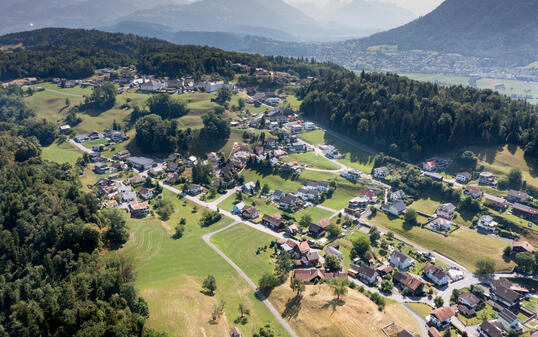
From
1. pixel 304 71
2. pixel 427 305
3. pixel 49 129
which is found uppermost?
pixel 304 71

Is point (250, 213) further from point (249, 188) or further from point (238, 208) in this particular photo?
point (249, 188)

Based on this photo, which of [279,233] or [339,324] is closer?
[339,324]

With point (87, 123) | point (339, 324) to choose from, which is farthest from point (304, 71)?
point (339, 324)

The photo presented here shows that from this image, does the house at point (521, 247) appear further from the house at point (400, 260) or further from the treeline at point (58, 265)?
the treeline at point (58, 265)

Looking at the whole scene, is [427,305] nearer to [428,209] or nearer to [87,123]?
[428,209]

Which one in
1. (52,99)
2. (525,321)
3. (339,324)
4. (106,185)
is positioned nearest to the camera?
(339,324)

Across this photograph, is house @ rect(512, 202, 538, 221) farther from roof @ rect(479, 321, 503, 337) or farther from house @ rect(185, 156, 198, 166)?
house @ rect(185, 156, 198, 166)

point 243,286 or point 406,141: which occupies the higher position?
point 406,141

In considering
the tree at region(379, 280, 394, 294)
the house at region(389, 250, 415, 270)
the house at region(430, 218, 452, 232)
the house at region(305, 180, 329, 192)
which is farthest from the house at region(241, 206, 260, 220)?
the house at region(430, 218, 452, 232)
